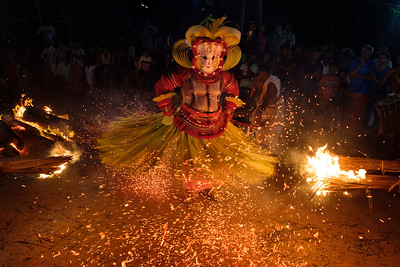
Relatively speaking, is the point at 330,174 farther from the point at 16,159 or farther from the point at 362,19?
the point at 362,19

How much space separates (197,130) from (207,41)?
1.27m

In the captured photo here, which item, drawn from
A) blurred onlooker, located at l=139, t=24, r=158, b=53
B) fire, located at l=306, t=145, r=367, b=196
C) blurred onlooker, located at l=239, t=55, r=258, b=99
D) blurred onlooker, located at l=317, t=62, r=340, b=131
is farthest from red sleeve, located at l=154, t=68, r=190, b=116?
blurred onlooker, located at l=139, t=24, r=158, b=53

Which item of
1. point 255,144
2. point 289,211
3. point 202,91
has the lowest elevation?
point 289,211

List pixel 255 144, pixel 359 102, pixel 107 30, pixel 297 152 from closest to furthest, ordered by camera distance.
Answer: pixel 255 144, pixel 297 152, pixel 359 102, pixel 107 30

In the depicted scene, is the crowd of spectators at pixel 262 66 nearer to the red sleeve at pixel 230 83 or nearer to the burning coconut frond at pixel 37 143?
the red sleeve at pixel 230 83

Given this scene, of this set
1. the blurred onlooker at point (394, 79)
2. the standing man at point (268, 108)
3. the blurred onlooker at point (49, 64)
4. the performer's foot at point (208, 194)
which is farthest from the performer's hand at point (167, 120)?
the blurred onlooker at point (49, 64)

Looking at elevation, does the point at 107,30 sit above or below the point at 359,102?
above

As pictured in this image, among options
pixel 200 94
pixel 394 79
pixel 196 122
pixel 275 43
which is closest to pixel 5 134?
pixel 196 122

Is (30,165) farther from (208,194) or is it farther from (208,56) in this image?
(208,56)

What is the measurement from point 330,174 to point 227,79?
2.02 meters

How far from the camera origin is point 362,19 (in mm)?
10773

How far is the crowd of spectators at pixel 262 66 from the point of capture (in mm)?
6750

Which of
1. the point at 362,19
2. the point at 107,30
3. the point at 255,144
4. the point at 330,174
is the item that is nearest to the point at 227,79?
the point at 255,144

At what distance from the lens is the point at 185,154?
14.0ft
